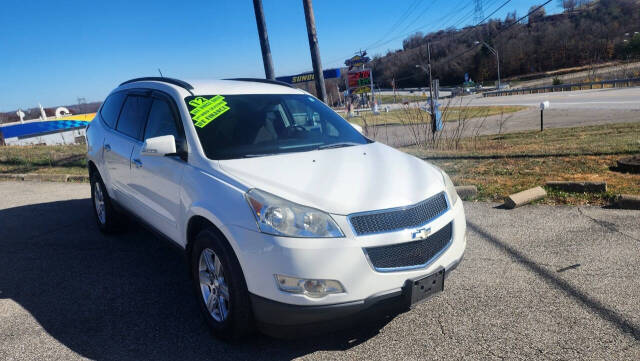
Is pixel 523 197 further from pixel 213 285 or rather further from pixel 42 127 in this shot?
pixel 42 127

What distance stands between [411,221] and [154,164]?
2.30 m

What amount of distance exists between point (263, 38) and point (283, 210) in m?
9.67

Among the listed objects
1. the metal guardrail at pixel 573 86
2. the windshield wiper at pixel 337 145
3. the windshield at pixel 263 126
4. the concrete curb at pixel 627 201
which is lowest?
the metal guardrail at pixel 573 86

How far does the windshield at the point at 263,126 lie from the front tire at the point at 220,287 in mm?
726

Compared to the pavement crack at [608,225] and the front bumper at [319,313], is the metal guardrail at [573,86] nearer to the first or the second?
the pavement crack at [608,225]

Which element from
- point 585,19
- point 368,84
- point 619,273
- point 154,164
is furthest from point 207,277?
point 585,19

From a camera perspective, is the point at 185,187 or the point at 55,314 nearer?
the point at 185,187

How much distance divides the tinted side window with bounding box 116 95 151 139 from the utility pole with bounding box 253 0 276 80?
273 inches

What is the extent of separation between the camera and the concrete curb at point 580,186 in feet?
20.1

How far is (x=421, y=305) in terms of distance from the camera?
11.3ft

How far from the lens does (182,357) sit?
290 cm

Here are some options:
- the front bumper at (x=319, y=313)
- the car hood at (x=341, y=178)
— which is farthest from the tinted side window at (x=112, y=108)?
the front bumper at (x=319, y=313)

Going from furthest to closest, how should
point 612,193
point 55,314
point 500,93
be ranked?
point 500,93
point 612,193
point 55,314

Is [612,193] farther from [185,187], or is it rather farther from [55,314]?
[55,314]
